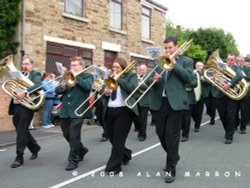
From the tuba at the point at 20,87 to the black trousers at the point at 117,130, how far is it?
4.60 feet

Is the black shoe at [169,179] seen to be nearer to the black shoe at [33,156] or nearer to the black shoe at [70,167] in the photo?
the black shoe at [70,167]

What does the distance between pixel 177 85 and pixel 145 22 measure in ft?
53.4

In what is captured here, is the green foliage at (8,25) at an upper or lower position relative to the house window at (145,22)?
lower

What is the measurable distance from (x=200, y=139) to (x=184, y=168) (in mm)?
3084

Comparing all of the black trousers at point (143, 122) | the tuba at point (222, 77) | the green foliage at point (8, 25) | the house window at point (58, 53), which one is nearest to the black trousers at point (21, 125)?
the black trousers at point (143, 122)

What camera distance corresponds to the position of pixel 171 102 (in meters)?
6.00

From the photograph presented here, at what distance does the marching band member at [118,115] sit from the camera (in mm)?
6445

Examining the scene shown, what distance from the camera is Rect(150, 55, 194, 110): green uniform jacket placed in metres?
5.91

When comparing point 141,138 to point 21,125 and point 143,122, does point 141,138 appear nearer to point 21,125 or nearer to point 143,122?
point 143,122

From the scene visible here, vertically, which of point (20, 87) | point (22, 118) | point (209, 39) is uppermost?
point (209, 39)

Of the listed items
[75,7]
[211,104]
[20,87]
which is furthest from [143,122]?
[75,7]

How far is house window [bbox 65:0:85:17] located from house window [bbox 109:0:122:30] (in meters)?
2.22

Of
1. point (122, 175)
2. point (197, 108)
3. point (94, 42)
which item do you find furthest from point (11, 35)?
point (122, 175)

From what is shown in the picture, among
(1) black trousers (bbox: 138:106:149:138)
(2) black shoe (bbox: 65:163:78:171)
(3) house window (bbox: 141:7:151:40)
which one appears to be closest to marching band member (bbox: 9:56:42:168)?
(2) black shoe (bbox: 65:163:78:171)
